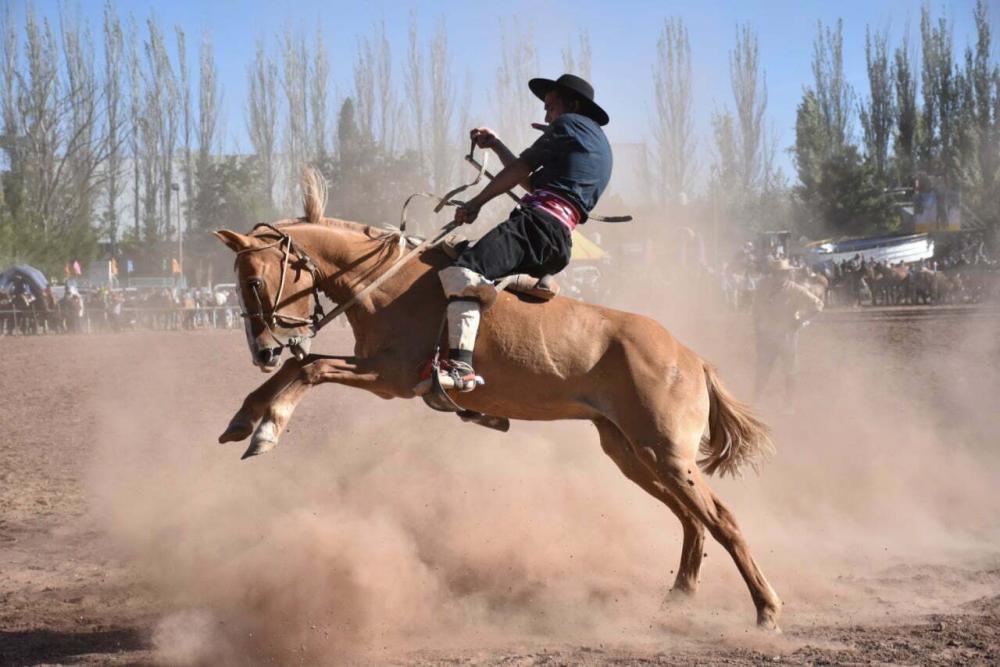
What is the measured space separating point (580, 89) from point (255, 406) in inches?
101

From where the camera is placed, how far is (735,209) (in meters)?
53.0

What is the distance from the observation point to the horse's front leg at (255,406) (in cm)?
546

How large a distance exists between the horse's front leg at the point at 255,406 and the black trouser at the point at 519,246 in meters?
1.13

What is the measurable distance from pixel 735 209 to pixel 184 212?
28.5 metres

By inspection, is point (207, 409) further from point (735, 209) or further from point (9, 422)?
point (735, 209)

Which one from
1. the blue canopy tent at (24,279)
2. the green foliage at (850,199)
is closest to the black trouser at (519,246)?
the blue canopy tent at (24,279)

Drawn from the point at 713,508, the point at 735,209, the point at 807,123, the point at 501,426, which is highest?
the point at 807,123

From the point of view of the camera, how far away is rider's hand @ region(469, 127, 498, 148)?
251 inches

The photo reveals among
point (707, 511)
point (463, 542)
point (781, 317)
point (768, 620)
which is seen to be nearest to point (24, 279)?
point (781, 317)

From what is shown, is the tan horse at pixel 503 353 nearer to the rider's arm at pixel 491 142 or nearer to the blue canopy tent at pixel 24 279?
the rider's arm at pixel 491 142

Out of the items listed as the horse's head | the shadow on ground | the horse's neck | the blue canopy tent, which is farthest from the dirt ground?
the blue canopy tent

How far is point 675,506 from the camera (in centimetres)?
673

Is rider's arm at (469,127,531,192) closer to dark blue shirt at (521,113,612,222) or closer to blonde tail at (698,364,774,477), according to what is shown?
dark blue shirt at (521,113,612,222)

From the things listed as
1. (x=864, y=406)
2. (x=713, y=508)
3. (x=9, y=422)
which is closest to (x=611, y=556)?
(x=713, y=508)
